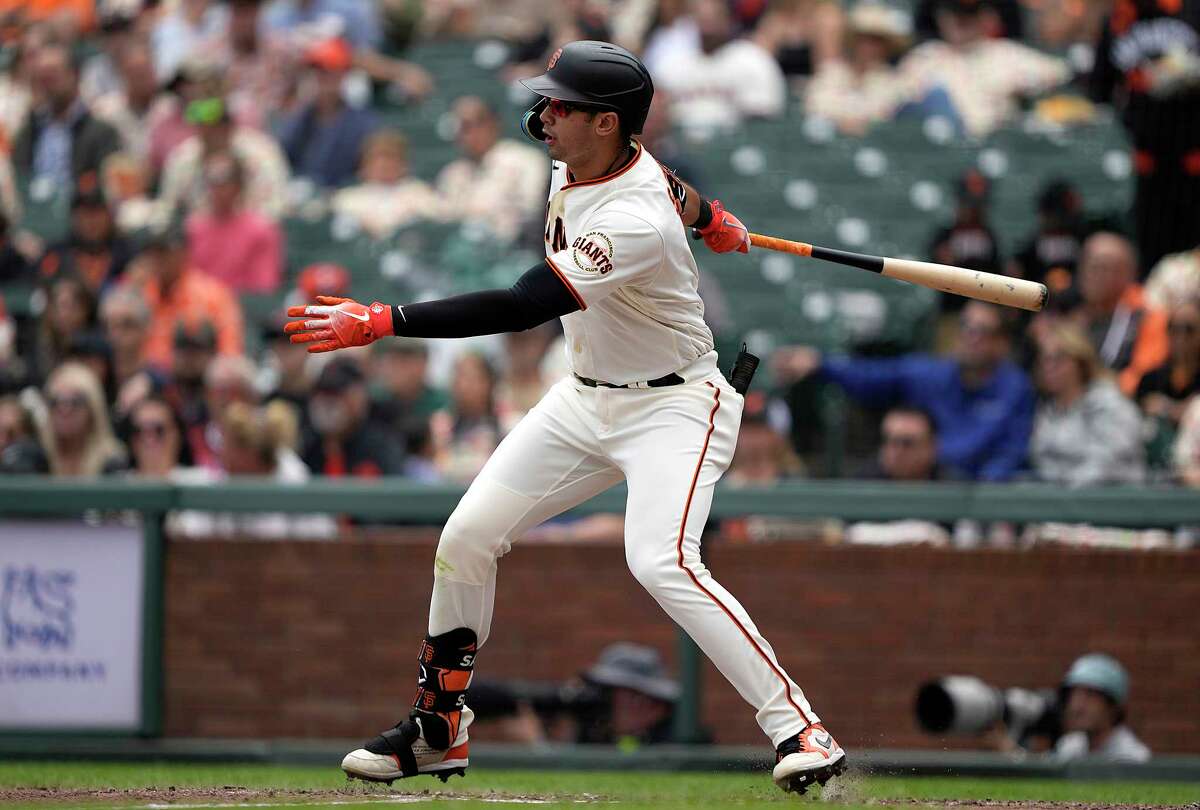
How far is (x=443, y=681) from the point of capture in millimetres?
4781

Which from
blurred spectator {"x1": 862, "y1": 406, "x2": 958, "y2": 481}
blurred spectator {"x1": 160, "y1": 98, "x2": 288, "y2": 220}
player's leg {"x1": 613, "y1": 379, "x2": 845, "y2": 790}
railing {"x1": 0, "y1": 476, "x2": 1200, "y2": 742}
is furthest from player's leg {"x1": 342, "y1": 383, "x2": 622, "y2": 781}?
blurred spectator {"x1": 160, "y1": 98, "x2": 288, "y2": 220}

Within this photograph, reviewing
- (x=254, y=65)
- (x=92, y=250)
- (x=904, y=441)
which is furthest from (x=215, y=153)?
(x=904, y=441)

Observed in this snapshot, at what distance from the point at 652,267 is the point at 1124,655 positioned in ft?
10.0

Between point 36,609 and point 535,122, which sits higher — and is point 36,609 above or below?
below

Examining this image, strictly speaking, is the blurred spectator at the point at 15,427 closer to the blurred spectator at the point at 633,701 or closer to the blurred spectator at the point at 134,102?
the blurred spectator at the point at 633,701

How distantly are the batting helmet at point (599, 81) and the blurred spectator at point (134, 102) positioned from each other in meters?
7.96

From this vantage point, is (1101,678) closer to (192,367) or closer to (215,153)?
(192,367)

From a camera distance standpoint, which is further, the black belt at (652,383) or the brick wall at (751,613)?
the brick wall at (751,613)

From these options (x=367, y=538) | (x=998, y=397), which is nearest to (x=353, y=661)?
(x=367, y=538)

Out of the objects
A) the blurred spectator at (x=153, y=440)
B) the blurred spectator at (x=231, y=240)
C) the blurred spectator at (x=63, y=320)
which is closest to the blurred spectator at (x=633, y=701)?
the blurred spectator at (x=153, y=440)

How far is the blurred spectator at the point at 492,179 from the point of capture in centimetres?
1069

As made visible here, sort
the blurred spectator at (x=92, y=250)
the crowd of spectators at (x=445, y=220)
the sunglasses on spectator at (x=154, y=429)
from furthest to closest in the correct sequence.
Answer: the blurred spectator at (x=92, y=250) < the sunglasses on spectator at (x=154, y=429) < the crowd of spectators at (x=445, y=220)

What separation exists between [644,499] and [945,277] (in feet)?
3.81

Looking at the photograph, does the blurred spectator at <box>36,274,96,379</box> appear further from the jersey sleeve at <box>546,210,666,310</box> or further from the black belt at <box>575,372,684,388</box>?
the jersey sleeve at <box>546,210,666,310</box>
